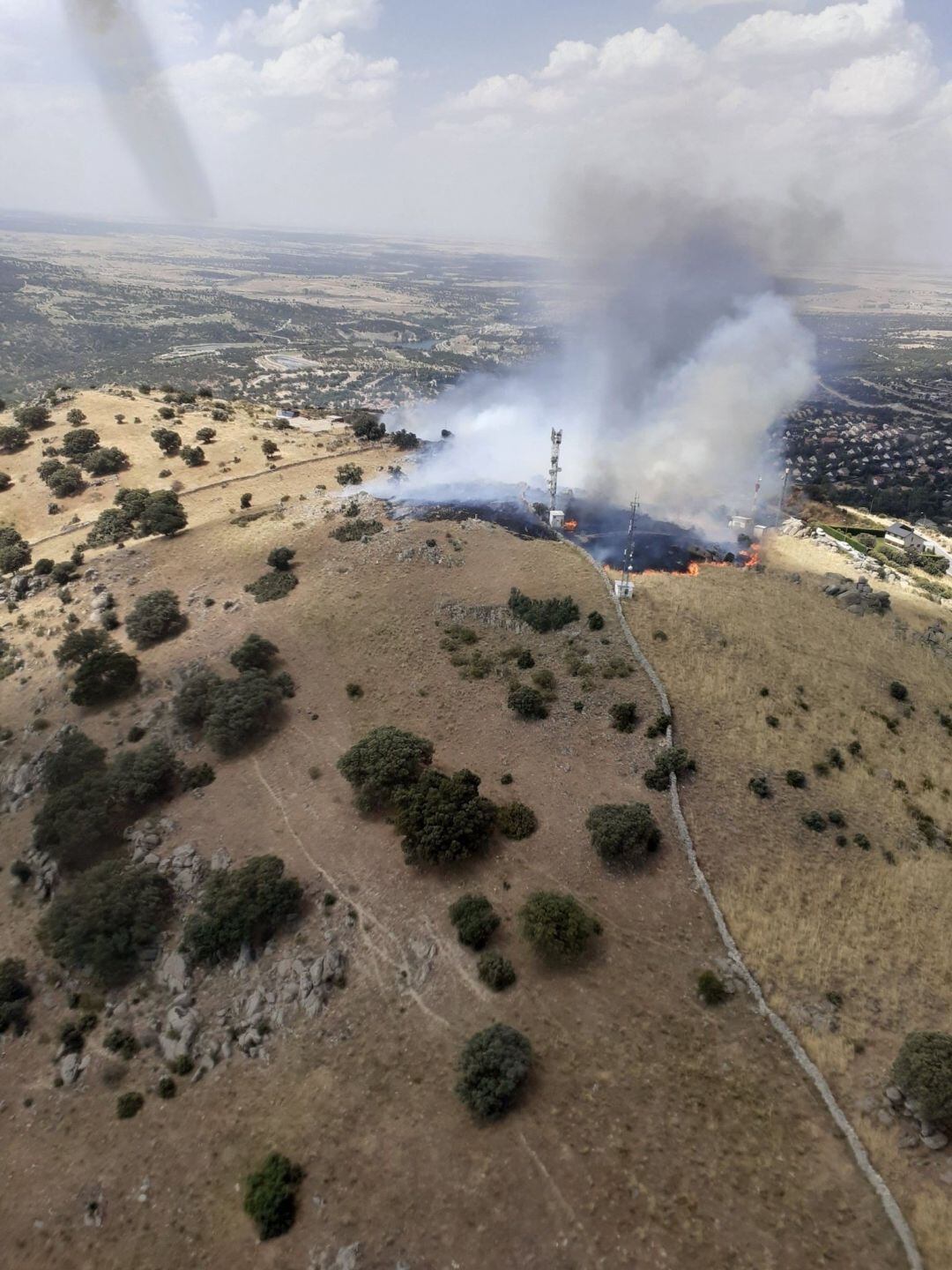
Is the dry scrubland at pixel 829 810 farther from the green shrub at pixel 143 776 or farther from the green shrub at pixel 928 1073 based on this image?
the green shrub at pixel 143 776

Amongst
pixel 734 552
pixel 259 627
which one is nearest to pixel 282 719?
pixel 259 627

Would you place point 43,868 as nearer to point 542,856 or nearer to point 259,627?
point 259,627

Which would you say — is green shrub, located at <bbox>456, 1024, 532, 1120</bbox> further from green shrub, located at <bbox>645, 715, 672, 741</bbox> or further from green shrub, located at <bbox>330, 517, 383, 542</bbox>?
green shrub, located at <bbox>330, 517, 383, 542</bbox>

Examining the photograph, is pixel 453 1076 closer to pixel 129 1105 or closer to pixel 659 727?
pixel 129 1105

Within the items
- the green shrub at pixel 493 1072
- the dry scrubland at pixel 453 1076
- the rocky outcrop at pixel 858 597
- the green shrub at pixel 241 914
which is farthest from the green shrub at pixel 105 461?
the rocky outcrop at pixel 858 597

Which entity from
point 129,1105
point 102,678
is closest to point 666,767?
point 129,1105
